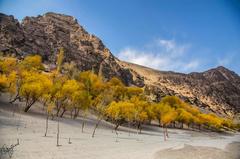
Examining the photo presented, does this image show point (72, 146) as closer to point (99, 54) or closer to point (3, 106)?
point (3, 106)

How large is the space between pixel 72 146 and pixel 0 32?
8690 centimetres

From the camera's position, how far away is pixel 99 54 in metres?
141

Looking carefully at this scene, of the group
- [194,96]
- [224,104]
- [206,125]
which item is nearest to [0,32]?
[206,125]

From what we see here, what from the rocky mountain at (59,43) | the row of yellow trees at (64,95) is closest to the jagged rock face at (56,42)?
the rocky mountain at (59,43)

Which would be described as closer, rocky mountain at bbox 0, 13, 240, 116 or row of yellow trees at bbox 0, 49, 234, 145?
row of yellow trees at bbox 0, 49, 234, 145

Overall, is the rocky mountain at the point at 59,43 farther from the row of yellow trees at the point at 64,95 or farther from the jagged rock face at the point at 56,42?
the row of yellow trees at the point at 64,95

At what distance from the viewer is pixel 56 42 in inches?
5054

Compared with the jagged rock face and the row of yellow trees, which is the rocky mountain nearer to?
the jagged rock face

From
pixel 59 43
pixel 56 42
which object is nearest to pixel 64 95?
pixel 56 42

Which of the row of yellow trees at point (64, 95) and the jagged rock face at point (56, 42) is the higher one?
the jagged rock face at point (56, 42)

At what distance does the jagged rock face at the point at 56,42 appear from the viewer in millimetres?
106188

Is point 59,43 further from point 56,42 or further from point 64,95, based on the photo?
point 64,95

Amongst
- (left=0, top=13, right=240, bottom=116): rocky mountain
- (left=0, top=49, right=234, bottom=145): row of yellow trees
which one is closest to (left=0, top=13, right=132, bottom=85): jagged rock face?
(left=0, top=13, right=240, bottom=116): rocky mountain

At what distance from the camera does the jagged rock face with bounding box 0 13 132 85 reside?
106188mm
